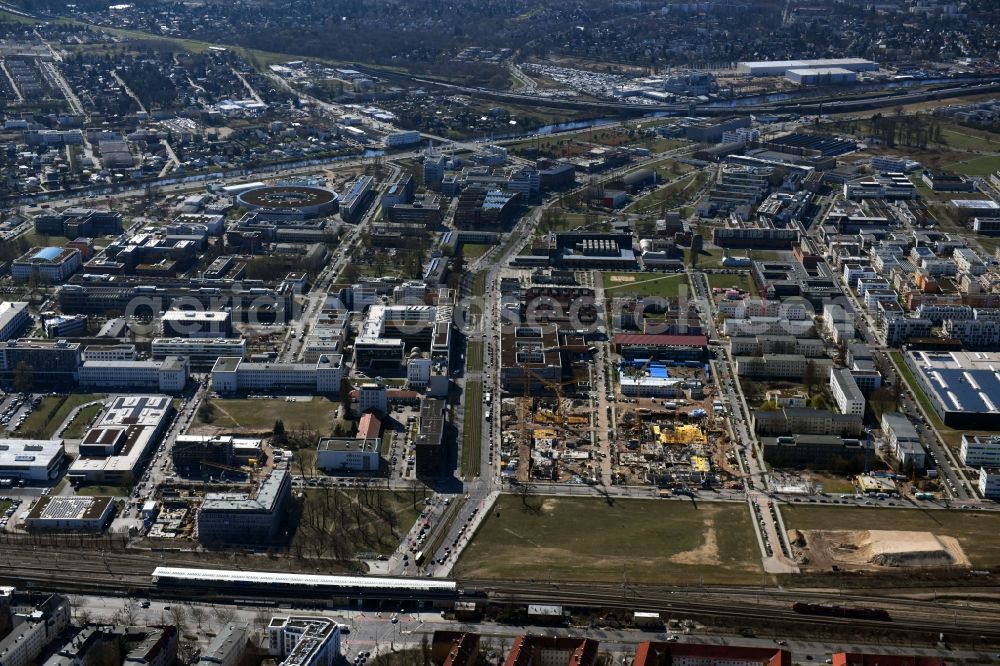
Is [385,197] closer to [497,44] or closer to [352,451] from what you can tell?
[352,451]

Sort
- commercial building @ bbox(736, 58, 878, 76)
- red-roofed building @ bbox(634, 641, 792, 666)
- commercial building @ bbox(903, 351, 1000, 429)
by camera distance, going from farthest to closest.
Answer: commercial building @ bbox(736, 58, 878, 76), commercial building @ bbox(903, 351, 1000, 429), red-roofed building @ bbox(634, 641, 792, 666)

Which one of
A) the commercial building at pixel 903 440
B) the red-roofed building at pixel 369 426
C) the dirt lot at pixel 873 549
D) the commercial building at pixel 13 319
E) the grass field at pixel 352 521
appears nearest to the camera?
the dirt lot at pixel 873 549

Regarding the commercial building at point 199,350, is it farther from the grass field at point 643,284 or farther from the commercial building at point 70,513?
the grass field at point 643,284

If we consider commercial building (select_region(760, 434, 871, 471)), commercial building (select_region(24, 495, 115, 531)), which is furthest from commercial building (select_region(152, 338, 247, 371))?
commercial building (select_region(760, 434, 871, 471))

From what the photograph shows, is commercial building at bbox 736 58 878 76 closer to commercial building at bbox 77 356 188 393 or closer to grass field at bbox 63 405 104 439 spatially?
commercial building at bbox 77 356 188 393

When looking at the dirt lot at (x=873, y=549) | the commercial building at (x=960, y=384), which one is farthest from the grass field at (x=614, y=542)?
the commercial building at (x=960, y=384)

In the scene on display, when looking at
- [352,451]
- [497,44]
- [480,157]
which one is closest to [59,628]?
[352,451]

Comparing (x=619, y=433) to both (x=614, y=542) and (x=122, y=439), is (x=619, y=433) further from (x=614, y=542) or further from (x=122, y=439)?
(x=122, y=439)

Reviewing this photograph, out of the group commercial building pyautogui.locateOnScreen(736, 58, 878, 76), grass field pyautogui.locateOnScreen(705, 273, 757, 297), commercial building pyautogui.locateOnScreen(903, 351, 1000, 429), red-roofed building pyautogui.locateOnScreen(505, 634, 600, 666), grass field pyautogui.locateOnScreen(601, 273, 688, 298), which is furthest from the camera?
commercial building pyautogui.locateOnScreen(736, 58, 878, 76)
